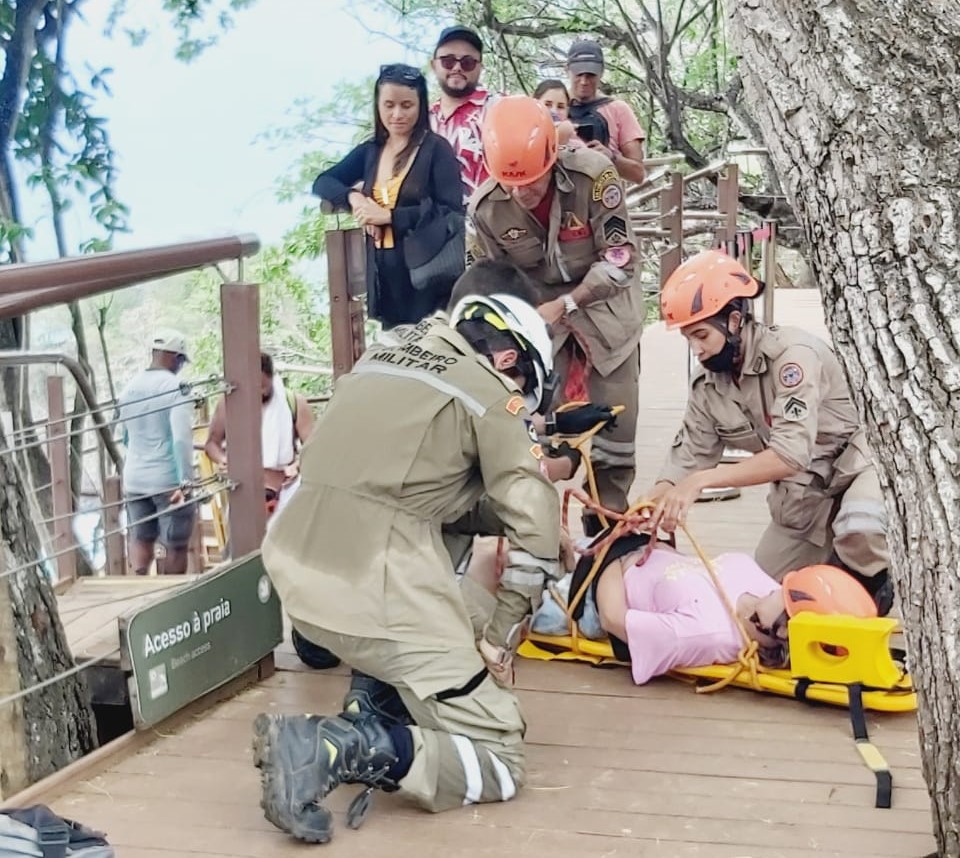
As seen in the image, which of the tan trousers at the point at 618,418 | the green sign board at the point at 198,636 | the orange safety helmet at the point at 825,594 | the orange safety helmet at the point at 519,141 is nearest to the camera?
the green sign board at the point at 198,636

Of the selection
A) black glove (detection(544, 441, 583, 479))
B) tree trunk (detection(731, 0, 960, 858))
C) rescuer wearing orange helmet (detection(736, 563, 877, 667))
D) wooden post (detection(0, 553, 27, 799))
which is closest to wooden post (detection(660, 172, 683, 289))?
black glove (detection(544, 441, 583, 479))

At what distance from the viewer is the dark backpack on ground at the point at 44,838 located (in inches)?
85.7

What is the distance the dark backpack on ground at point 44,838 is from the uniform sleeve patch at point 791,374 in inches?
86.7

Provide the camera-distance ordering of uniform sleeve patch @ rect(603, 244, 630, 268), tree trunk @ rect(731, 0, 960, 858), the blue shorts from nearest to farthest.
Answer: tree trunk @ rect(731, 0, 960, 858), uniform sleeve patch @ rect(603, 244, 630, 268), the blue shorts

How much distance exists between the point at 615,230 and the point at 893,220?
234 cm

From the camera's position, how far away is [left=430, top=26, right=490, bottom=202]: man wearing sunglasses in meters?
4.88

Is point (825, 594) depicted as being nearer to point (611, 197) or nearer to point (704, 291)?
point (704, 291)

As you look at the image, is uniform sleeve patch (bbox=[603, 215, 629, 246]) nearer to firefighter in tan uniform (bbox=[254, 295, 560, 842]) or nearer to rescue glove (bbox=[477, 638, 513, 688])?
firefighter in tan uniform (bbox=[254, 295, 560, 842])

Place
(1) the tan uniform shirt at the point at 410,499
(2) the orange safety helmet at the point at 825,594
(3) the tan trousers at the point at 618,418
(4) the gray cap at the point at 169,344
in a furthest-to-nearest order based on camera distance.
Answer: (4) the gray cap at the point at 169,344, (3) the tan trousers at the point at 618,418, (2) the orange safety helmet at the point at 825,594, (1) the tan uniform shirt at the point at 410,499

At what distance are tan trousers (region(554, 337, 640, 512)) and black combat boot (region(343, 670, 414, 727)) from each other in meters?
1.70

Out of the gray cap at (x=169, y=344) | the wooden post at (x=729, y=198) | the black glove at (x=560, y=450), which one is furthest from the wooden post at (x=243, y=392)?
the wooden post at (x=729, y=198)

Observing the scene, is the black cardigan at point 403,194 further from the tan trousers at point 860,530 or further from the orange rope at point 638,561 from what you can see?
the tan trousers at point 860,530

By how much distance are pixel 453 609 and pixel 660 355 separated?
666 centimetres

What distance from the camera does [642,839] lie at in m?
2.72
